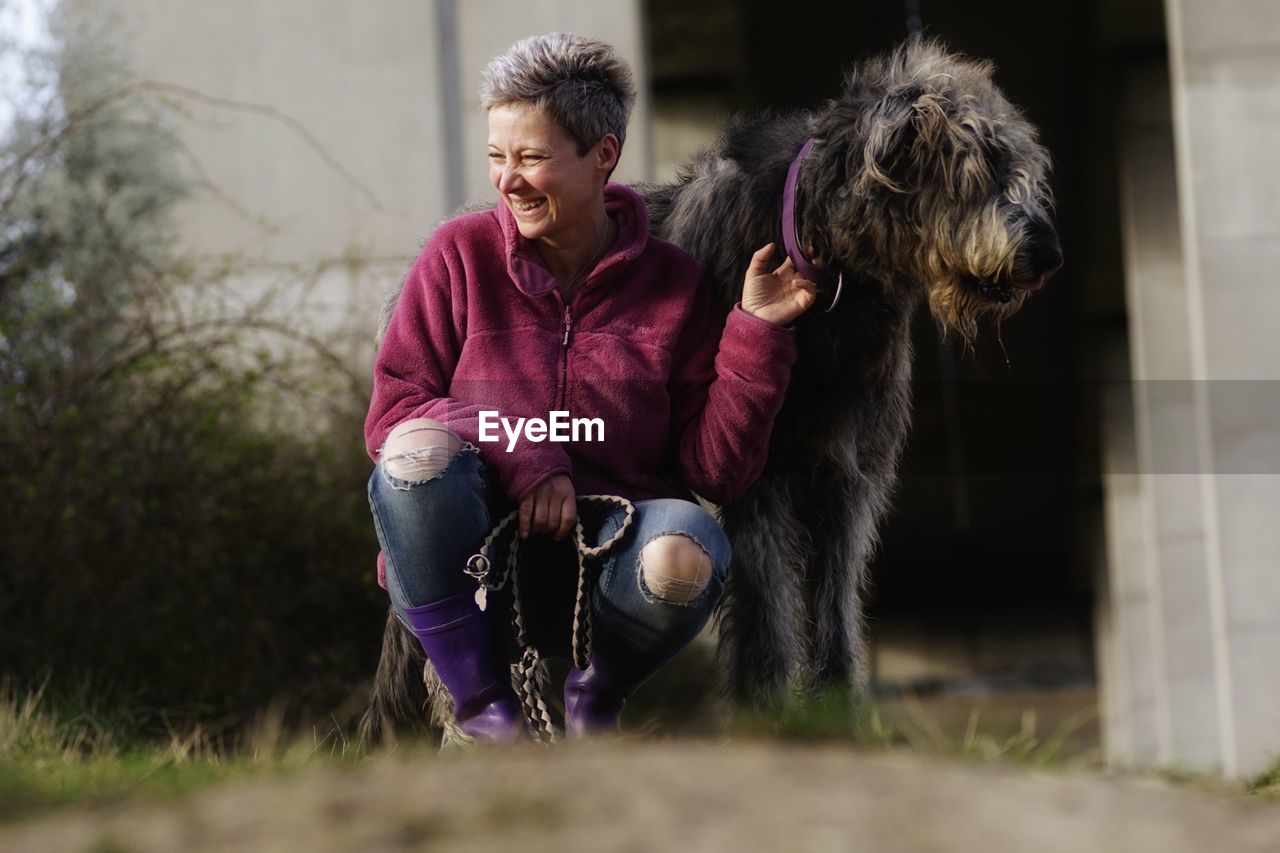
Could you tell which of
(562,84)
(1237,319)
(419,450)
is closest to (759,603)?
(419,450)

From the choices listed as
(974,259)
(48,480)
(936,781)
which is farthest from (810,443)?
(48,480)

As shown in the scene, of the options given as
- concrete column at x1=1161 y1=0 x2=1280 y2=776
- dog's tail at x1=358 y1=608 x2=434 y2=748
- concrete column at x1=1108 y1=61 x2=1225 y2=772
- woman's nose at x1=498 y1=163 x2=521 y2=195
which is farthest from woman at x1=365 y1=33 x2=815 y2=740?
concrete column at x1=1108 y1=61 x2=1225 y2=772

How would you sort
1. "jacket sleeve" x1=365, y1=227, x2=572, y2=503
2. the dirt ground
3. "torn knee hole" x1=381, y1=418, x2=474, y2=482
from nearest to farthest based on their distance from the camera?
the dirt ground, "torn knee hole" x1=381, y1=418, x2=474, y2=482, "jacket sleeve" x1=365, y1=227, x2=572, y2=503

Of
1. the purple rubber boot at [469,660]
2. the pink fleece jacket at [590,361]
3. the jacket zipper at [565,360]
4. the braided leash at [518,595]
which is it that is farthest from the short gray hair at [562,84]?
the purple rubber boot at [469,660]

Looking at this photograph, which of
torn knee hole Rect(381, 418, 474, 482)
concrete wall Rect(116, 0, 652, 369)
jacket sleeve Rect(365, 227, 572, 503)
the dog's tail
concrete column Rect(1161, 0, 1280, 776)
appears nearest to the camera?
torn knee hole Rect(381, 418, 474, 482)

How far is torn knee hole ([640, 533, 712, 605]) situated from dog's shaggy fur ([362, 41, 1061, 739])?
0.36 m

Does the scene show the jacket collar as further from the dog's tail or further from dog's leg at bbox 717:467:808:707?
the dog's tail

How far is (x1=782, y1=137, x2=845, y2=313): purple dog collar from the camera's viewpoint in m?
3.21

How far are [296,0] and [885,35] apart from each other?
7.70 metres

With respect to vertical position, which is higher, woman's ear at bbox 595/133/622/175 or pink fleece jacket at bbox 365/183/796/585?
woman's ear at bbox 595/133/622/175

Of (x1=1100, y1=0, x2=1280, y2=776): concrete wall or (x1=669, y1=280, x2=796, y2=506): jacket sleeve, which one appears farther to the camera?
(x1=1100, y1=0, x2=1280, y2=776): concrete wall

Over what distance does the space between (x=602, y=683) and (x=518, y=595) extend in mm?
246

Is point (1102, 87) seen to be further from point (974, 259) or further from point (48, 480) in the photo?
point (974, 259)

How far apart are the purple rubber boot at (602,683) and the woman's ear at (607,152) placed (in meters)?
0.92
